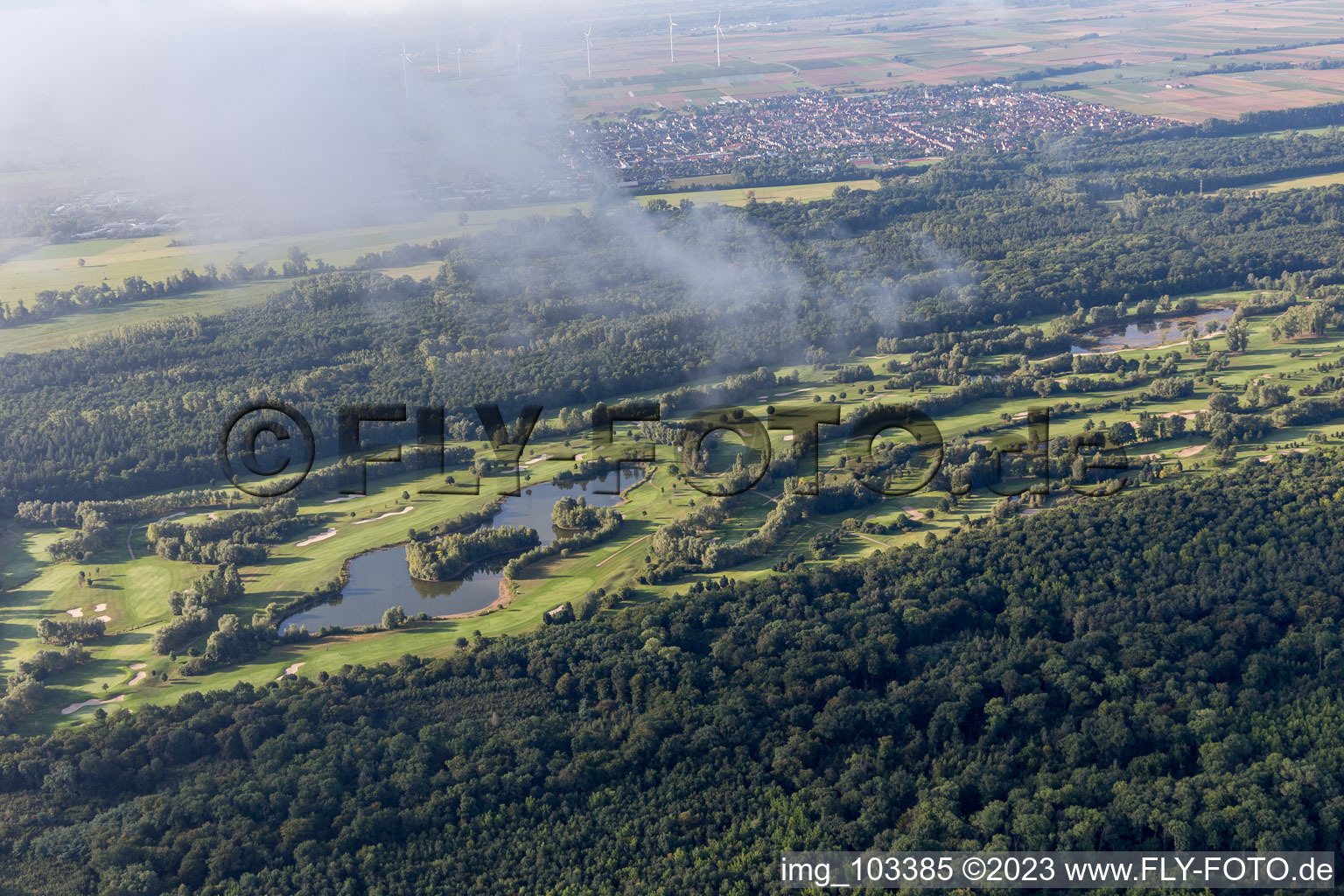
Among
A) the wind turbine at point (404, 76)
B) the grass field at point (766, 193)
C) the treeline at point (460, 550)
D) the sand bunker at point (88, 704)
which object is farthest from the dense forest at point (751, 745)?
the wind turbine at point (404, 76)

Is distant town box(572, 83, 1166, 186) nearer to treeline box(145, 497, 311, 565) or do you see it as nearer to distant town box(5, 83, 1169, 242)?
distant town box(5, 83, 1169, 242)

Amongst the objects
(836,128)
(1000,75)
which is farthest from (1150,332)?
(1000,75)

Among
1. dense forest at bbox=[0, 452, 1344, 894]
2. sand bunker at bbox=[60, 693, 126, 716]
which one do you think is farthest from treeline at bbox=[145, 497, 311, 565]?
sand bunker at bbox=[60, 693, 126, 716]

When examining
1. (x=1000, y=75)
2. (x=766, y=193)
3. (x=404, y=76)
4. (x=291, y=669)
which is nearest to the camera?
(x=291, y=669)

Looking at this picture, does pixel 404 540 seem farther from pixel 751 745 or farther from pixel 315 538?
pixel 751 745

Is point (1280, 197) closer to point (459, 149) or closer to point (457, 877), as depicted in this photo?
point (459, 149)

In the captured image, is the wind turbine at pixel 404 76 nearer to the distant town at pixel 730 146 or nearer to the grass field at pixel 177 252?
the distant town at pixel 730 146

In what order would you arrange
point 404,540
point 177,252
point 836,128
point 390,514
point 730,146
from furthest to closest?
point 836,128 → point 730,146 → point 177,252 → point 390,514 → point 404,540
